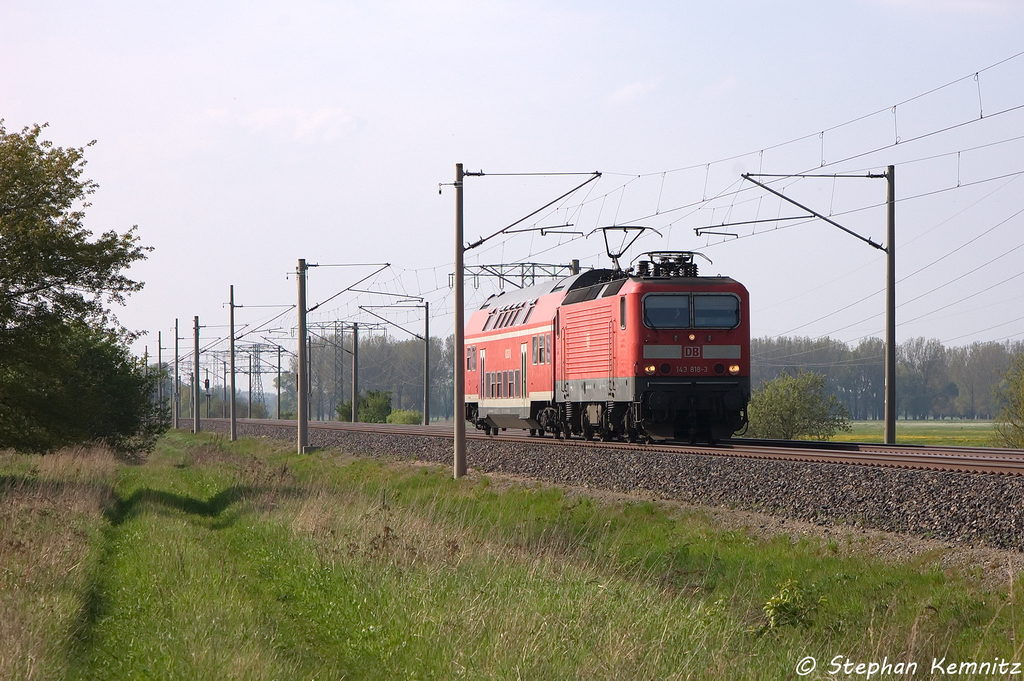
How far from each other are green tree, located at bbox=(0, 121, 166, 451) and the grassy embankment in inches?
241

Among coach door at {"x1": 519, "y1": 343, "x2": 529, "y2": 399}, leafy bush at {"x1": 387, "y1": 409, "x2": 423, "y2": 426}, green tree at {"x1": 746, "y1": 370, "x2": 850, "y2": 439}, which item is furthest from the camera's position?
leafy bush at {"x1": 387, "y1": 409, "x2": 423, "y2": 426}

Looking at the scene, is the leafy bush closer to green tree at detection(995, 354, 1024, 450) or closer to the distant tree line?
green tree at detection(995, 354, 1024, 450)

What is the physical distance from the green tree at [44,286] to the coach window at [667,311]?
11797 mm

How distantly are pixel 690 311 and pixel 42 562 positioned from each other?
14652 millimetres

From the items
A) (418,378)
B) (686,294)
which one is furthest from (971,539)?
(418,378)

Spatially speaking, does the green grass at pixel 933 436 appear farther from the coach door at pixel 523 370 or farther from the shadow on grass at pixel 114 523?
the shadow on grass at pixel 114 523

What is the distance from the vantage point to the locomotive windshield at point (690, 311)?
23547mm

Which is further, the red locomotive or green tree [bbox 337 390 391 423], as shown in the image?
green tree [bbox 337 390 391 423]

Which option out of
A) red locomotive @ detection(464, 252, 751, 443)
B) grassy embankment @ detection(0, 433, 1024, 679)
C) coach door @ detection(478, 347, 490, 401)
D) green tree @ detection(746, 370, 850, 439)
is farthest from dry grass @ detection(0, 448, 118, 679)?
green tree @ detection(746, 370, 850, 439)

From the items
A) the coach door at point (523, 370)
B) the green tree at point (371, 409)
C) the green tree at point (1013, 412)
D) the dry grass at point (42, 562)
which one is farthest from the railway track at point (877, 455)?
the green tree at point (371, 409)

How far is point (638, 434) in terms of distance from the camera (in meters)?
25.3

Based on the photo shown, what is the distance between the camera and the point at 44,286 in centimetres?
2397

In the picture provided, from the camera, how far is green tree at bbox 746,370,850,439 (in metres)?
47.7

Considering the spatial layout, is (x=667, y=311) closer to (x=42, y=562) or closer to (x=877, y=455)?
(x=877, y=455)
